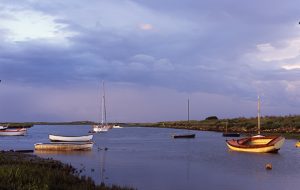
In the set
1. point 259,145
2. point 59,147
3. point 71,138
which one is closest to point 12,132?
point 71,138

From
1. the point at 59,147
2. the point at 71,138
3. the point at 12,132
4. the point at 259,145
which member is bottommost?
the point at 12,132

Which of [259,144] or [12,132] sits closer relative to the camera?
[259,144]

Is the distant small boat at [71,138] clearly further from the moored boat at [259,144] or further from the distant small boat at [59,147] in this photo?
the moored boat at [259,144]

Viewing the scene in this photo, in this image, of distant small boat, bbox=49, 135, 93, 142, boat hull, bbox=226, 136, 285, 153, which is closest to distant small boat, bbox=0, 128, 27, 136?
distant small boat, bbox=49, 135, 93, 142

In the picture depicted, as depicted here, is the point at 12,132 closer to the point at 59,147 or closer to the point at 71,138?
the point at 71,138

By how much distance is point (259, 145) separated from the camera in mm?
52344

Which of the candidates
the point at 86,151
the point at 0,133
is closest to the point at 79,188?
the point at 86,151

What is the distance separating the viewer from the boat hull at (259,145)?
5225 cm

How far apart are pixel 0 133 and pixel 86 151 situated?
2625 inches

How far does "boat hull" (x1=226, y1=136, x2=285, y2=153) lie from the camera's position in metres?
52.2

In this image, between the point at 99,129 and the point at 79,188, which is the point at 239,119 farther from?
the point at 79,188

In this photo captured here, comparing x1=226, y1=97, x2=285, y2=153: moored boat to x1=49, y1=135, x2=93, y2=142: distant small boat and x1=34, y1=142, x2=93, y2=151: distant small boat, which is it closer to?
x1=34, y1=142, x2=93, y2=151: distant small boat

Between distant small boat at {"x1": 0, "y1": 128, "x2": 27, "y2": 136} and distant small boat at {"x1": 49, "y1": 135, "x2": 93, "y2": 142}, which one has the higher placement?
distant small boat at {"x1": 49, "y1": 135, "x2": 93, "y2": 142}

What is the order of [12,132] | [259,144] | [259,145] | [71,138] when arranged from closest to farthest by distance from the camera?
[259,145] → [259,144] → [71,138] → [12,132]
